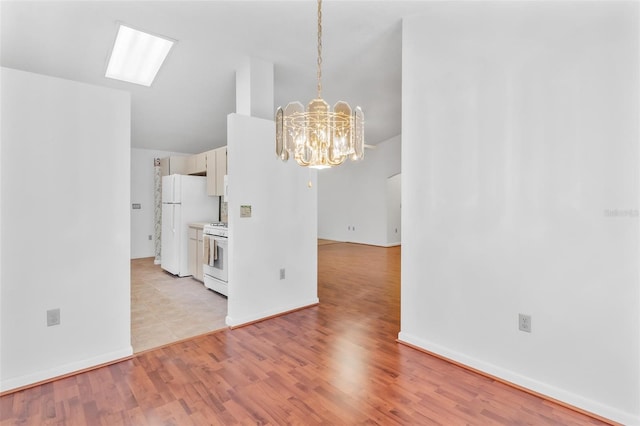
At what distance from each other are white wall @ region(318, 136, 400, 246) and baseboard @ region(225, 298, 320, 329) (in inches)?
219

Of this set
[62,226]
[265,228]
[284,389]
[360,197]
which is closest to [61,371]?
[62,226]

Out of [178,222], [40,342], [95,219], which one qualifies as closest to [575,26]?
[95,219]

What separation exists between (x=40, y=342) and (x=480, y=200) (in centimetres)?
348

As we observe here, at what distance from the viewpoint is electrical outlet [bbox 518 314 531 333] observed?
226 centimetres

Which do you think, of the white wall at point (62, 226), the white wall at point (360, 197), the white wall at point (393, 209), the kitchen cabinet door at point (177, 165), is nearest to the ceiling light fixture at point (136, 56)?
the white wall at point (62, 226)

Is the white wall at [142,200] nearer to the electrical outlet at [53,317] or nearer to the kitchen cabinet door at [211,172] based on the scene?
the kitchen cabinet door at [211,172]

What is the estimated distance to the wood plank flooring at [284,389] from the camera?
195cm

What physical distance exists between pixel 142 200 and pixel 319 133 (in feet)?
20.6

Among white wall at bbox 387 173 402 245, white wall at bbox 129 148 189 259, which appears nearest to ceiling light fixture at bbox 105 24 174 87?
white wall at bbox 129 148 189 259

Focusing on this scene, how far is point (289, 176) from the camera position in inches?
151

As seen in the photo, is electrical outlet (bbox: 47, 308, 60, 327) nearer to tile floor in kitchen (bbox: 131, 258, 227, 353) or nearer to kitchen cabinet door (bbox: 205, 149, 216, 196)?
tile floor in kitchen (bbox: 131, 258, 227, 353)

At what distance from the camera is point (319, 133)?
223 centimetres

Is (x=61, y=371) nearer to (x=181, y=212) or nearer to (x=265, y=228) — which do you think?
(x=265, y=228)

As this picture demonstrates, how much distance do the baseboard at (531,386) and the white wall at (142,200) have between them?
252 inches
